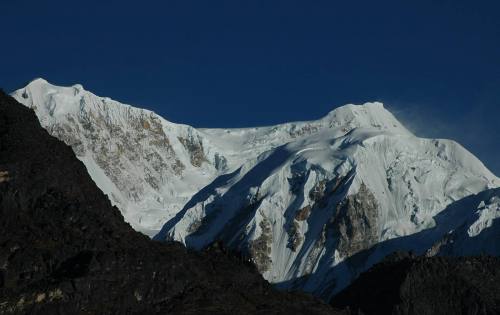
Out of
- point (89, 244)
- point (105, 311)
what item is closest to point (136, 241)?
point (89, 244)

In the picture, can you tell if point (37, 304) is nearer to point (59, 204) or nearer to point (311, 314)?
point (59, 204)

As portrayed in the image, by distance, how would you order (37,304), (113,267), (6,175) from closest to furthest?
(37,304) < (113,267) < (6,175)

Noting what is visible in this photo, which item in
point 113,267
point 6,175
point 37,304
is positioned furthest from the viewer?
point 6,175

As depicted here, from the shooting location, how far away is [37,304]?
14850 centimetres

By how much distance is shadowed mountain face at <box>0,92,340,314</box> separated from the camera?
503ft

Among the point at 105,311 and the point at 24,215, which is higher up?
the point at 24,215

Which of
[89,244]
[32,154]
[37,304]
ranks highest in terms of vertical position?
[32,154]

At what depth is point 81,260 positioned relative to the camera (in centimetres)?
15900

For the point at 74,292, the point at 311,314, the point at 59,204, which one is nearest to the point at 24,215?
the point at 59,204

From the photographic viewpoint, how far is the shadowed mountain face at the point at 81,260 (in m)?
153

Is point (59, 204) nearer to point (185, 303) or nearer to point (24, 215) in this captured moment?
point (24, 215)

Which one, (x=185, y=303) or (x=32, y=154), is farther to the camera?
(x=32, y=154)

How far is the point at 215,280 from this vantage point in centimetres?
17550

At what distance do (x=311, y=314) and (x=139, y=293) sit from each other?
27721 millimetres
